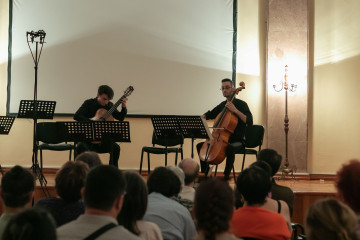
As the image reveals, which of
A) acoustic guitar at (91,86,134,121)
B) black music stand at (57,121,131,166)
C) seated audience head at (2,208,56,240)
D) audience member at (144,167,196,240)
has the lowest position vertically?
audience member at (144,167,196,240)

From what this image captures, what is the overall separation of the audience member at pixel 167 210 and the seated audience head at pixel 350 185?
883 millimetres

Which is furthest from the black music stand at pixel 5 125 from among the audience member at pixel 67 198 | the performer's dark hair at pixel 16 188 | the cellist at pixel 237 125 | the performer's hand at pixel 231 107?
the performer's dark hair at pixel 16 188

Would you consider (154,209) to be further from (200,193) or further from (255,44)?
(255,44)

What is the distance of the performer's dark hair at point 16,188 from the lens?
2.38 meters

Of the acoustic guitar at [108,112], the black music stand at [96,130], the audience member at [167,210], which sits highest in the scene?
the acoustic guitar at [108,112]

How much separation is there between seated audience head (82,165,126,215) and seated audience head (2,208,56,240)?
0.61m

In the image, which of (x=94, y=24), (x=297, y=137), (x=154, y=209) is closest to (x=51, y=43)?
(x=94, y=24)

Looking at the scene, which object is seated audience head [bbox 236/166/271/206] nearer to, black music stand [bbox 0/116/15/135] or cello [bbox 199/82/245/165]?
cello [bbox 199/82/245/165]

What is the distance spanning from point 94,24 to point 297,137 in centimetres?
389

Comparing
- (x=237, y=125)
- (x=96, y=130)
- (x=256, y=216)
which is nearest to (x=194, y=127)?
(x=237, y=125)

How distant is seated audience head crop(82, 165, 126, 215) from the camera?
1983 mm

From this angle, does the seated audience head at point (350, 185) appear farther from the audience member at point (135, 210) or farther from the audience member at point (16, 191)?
the audience member at point (16, 191)

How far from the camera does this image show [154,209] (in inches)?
108

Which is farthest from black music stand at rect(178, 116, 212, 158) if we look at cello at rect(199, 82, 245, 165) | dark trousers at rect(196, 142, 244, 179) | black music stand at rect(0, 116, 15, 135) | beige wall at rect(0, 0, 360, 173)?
black music stand at rect(0, 116, 15, 135)
